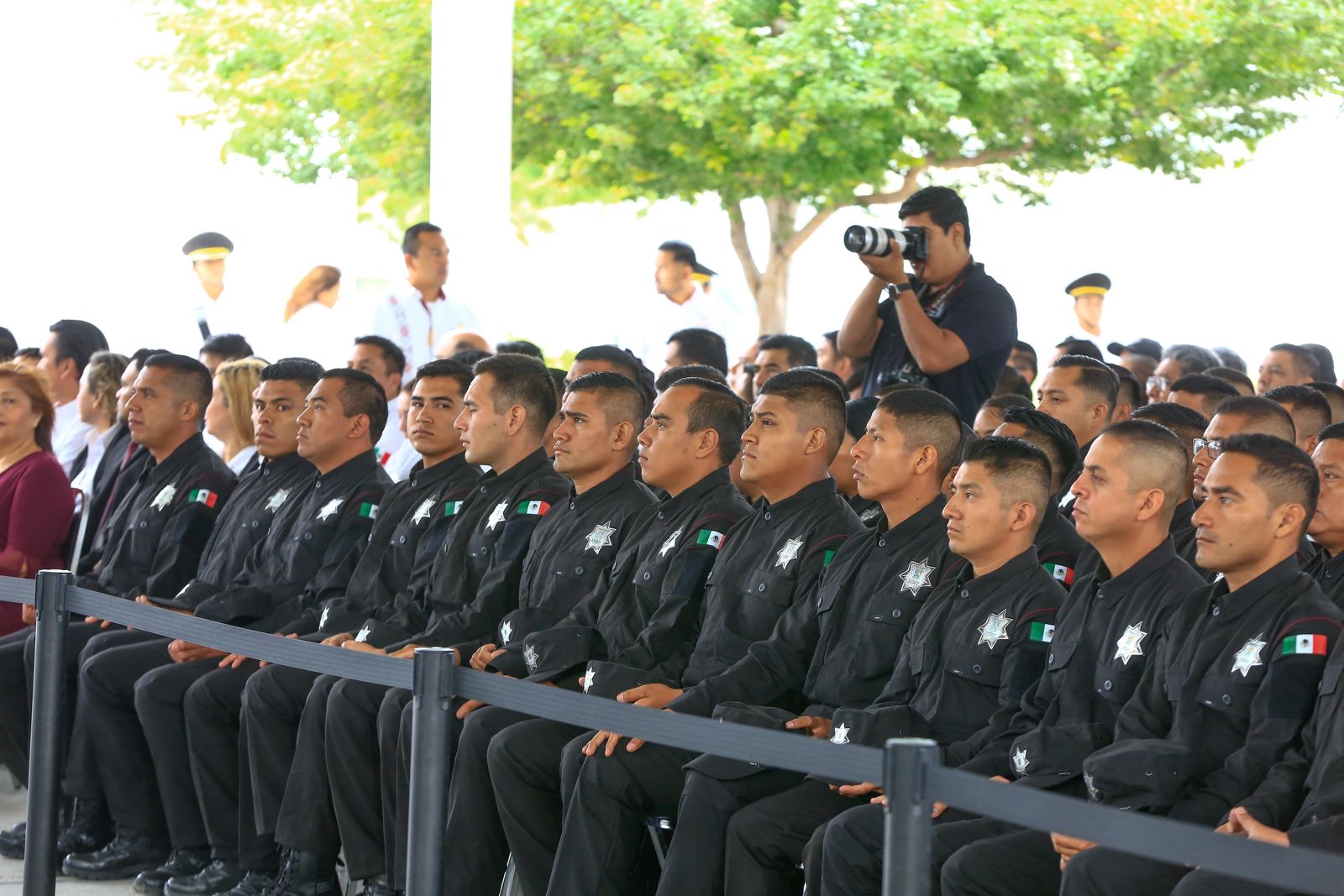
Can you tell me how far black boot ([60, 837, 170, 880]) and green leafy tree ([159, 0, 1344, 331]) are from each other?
766cm

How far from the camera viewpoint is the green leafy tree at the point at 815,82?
1162 cm

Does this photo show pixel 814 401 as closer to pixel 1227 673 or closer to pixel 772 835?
pixel 772 835

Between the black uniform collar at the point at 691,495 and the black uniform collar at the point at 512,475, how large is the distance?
668mm

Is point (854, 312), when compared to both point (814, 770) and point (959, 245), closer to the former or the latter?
point (959, 245)

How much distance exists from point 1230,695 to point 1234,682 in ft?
0.09

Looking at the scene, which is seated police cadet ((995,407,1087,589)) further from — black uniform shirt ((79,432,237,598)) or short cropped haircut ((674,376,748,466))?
black uniform shirt ((79,432,237,598))

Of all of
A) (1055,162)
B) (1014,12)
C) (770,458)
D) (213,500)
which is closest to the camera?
(770,458)

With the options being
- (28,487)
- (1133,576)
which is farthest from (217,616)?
(1133,576)

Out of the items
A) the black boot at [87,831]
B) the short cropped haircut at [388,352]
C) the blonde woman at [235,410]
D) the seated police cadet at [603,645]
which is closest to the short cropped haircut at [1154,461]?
the seated police cadet at [603,645]

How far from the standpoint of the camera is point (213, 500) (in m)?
6.23

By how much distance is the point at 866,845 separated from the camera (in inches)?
137

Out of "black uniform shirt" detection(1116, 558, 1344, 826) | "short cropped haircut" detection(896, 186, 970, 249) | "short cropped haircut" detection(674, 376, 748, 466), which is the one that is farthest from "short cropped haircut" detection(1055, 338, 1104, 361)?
"black uniform shirt" detection(1116, 558, 1344, 826)

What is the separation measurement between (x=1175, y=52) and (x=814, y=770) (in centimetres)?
1027

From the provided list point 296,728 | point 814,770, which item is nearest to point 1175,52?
point 296,728
